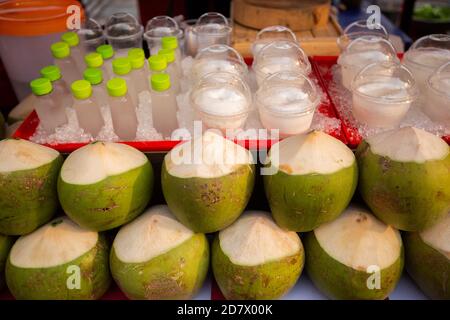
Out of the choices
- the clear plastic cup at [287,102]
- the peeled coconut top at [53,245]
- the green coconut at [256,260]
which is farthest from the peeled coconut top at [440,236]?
the peeled coconut top at [53,245]

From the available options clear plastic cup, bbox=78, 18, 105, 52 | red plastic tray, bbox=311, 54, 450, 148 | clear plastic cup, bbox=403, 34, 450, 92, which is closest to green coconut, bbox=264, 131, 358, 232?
red plastic tray, bbox=311, 54, 450, 148

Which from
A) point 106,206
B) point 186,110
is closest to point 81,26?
point 186,110

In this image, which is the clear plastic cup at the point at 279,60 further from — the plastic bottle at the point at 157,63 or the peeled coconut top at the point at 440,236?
the peeled coconut top at the point at 440,236

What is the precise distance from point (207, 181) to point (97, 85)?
54 cm

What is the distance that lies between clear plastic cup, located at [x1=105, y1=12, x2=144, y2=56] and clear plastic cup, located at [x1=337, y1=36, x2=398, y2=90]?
0.80 metres

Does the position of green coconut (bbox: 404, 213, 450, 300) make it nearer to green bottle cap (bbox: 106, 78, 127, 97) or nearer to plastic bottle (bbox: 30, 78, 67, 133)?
green bottle cap (bbox: 106, 78, 127, 97)

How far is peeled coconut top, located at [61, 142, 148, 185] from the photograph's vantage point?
85cm

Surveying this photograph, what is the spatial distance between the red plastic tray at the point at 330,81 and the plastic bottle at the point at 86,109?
2.27 ft

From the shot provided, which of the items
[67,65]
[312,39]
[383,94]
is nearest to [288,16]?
[312,39]

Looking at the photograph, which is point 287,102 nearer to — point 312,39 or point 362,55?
point 362,55

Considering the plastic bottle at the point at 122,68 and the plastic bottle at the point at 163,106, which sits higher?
the plastic bottle at the point at 122,68

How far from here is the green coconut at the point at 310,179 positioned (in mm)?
817

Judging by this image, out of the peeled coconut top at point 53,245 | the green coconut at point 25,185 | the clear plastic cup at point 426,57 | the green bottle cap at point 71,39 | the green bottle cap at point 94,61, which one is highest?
the green bottle cap at point 71,39

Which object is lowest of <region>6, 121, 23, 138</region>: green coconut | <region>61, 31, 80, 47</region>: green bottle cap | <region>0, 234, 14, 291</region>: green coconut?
<region>0, 234, 14, 291</region>: green coconut
